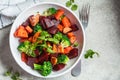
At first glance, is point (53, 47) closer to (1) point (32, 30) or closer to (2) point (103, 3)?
(1) point (32, 30)

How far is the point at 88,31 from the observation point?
0.96m

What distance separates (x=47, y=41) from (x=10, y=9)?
0.47ft

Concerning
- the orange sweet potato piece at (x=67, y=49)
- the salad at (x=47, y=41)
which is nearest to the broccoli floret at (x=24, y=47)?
the salad at (x=47, y=41)

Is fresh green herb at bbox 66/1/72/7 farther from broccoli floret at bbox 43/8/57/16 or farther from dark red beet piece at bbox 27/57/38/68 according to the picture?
dark red beet piece at bbox 27/57/38/68

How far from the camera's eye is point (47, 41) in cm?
86

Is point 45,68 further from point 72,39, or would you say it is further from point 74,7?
point 74,7

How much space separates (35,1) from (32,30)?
10 centimetres

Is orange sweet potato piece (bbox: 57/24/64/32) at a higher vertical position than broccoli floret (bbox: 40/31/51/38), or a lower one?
higher

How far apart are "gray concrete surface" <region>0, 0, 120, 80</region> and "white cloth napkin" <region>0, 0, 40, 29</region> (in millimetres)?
26

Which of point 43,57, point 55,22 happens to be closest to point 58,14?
point 55,22

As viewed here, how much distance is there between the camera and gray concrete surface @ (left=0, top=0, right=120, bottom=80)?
93cm

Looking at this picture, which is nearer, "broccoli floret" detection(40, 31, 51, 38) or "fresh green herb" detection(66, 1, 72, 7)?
"broccoli floret" detection(40, 31, 51, 38)

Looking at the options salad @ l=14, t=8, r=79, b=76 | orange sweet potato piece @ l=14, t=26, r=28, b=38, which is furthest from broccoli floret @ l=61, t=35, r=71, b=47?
orange sweet potato piece @ l=14, t=26, r=28, b=38

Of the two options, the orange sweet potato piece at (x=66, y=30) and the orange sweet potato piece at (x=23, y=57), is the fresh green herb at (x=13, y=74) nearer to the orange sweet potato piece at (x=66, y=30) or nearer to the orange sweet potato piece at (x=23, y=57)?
the orange sweet potato piece at (x=23, y=57)
